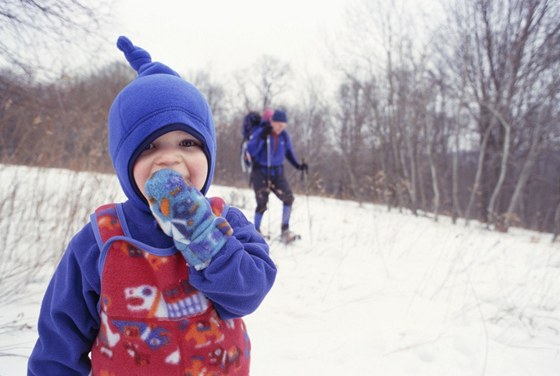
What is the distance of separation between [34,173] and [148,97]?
3532 millimetres

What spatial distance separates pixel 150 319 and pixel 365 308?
84.5 inches

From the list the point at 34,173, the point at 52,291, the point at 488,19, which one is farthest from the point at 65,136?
the point at 488,19

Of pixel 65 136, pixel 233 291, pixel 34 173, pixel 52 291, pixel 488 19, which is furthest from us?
pixel 488 19

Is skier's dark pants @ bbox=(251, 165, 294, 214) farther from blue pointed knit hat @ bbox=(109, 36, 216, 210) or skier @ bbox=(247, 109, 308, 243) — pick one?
blue pointed knit hat @ bbox=(109, 36, 216, 210)

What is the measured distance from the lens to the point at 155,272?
768 millimetres

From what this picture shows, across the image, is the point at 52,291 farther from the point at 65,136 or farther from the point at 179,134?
the point at 65,136

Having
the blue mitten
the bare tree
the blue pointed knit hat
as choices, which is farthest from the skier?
the bare tree

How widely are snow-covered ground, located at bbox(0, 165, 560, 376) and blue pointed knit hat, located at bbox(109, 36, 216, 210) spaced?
129 cm

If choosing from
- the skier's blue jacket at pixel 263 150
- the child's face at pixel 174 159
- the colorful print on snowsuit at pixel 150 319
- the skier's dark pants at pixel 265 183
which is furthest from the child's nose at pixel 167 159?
the skier's blue jacket at pixel 263 150

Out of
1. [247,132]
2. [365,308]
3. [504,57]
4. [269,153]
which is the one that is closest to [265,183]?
[269,153]

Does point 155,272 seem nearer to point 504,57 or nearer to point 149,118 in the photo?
point 149,118

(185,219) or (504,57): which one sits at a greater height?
(504,57)

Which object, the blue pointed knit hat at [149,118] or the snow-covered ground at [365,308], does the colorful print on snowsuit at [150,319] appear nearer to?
the blue pointed knit hat at [149,118]

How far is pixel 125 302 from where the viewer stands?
2.44ft
